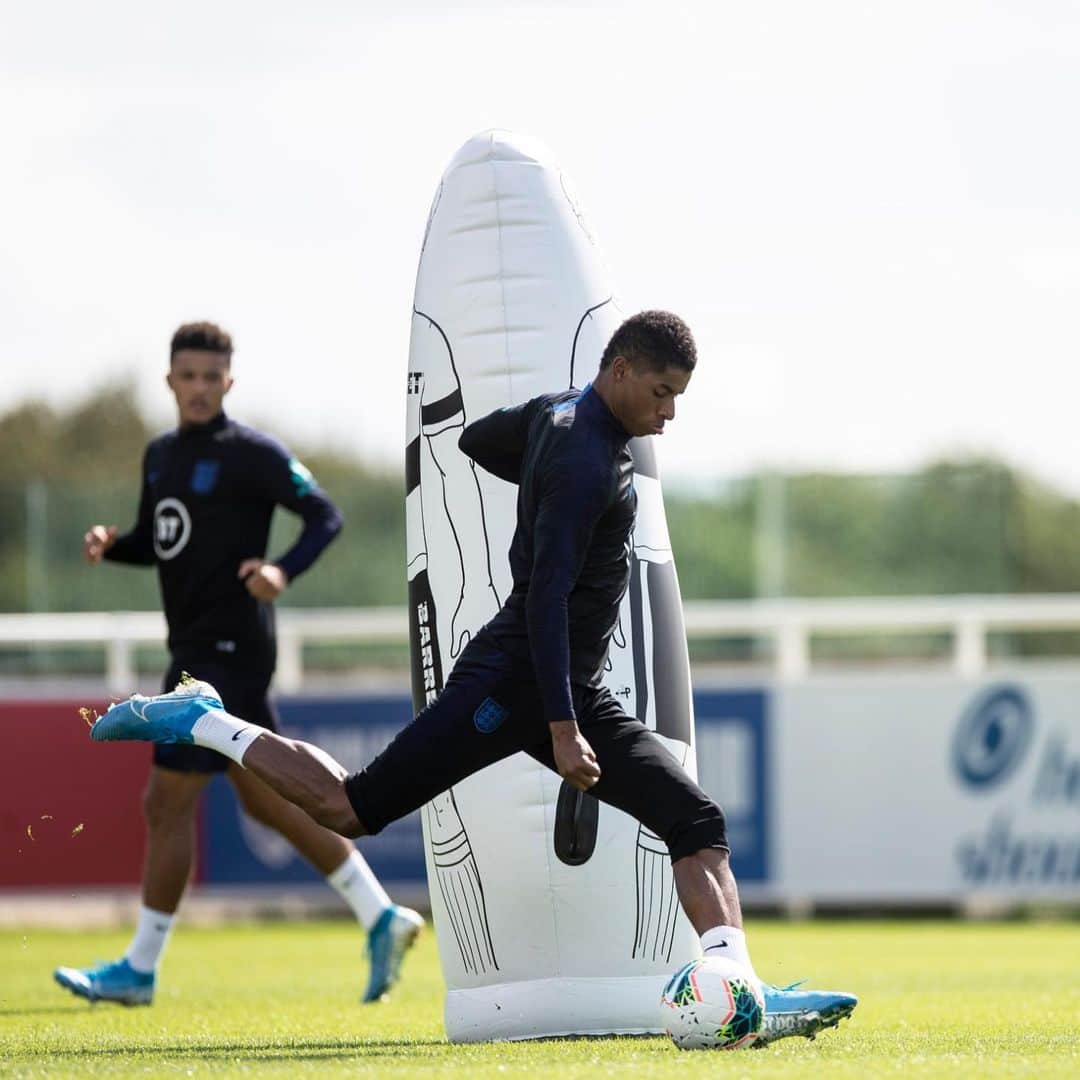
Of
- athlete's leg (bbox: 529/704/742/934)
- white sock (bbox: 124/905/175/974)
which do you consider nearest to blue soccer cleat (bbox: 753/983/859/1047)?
athlete's leg (bbox: 529/704/742/934)

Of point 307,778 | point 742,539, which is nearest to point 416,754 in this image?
point 307,778

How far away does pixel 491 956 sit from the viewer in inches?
247

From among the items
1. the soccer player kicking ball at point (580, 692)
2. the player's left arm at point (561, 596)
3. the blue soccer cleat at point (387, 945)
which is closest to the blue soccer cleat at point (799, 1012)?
the soccer player kicking ball at point (580, 692)

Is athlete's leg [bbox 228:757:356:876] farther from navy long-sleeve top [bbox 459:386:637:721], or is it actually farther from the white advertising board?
the white advertising board

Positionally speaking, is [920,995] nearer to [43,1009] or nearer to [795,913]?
[43,1009]

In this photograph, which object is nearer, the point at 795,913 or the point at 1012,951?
the point at 1012,951

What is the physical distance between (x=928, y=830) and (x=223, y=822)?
13.1ft

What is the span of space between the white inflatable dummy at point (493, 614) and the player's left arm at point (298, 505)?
885 mm

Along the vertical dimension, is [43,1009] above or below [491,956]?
below

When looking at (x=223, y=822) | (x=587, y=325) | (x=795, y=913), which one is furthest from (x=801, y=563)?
(x=587, y=325)

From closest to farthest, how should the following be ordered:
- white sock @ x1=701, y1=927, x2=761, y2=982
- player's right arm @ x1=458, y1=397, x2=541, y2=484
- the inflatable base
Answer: white sock @ x1=701, y1=927, x2=761, y2=982, player's right arm @ x1=458, y1=397, x2=541, y2=484, the inflatable base

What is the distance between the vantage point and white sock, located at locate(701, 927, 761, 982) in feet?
17.6

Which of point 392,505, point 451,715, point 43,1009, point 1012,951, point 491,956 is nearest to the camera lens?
point 451,715

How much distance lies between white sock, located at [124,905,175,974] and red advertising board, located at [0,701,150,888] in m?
4.65
